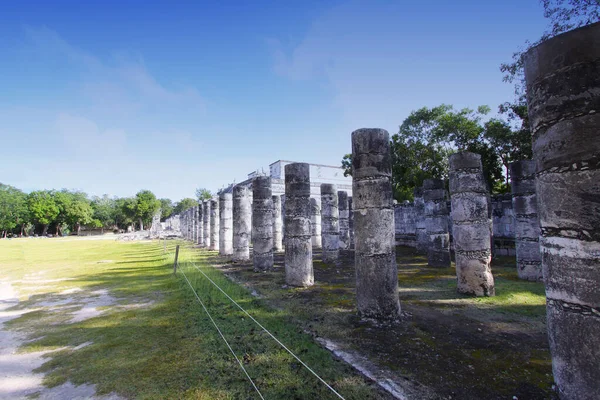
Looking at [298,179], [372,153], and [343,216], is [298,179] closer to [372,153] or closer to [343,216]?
[372,153]

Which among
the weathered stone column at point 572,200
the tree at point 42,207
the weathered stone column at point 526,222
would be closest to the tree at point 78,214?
the tree at point 42,207

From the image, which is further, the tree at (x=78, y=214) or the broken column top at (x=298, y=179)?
→ the tree at (x=78, y=214)

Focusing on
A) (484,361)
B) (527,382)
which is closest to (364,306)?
(484,361)

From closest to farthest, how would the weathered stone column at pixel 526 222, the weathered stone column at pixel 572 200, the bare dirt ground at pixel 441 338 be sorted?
the weathered stone column at pixel 572 200 < the bare dirt ground at pixel 441 338 < the weathered stone column at pixel 526 222

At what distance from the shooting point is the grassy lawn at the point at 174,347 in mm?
3240

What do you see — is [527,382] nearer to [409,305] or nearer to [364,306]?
[364,306]

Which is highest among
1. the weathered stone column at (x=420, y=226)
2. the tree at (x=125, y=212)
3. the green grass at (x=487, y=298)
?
the tree at (x=125, y=212)

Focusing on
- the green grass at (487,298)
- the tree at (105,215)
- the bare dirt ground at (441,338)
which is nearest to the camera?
the bare dirt ground at (441,338)

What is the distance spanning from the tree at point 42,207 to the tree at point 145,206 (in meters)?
12.8

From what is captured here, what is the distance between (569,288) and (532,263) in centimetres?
641

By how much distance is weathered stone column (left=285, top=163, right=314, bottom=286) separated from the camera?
8.05m

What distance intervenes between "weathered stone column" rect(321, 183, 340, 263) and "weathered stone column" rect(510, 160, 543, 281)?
6229mm

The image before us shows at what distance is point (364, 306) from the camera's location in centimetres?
536

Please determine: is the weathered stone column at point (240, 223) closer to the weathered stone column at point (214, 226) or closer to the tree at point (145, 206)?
the weathered stone column at point (214, 226)
